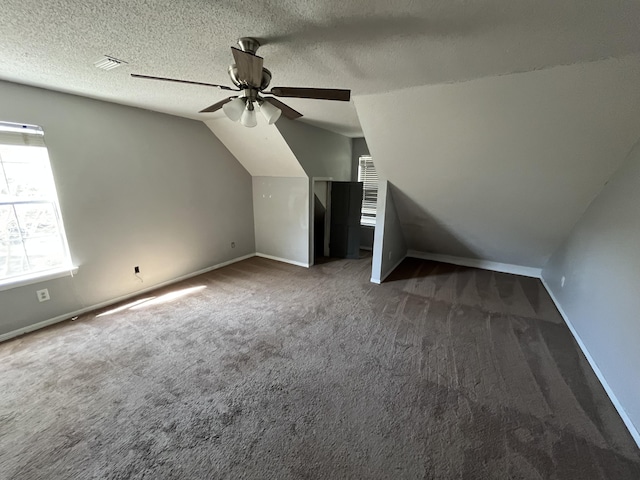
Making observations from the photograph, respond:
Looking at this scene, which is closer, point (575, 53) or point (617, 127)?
point (575, 53)

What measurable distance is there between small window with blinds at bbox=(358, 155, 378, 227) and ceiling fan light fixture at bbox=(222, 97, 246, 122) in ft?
13.0

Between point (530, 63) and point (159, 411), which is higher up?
point (530, 63)

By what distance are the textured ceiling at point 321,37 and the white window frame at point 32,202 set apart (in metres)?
0.48

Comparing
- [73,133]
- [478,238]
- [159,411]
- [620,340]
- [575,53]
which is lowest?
[159,411]

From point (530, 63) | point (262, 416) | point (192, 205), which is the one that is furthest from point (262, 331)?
point (530, 63)

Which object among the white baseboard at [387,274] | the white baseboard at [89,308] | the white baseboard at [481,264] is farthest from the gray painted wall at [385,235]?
the white baseboard at [89,308]

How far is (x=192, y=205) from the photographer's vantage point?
3951 mm

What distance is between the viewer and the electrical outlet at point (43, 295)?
2.66 metres

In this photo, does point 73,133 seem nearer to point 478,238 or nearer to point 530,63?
point 530,63

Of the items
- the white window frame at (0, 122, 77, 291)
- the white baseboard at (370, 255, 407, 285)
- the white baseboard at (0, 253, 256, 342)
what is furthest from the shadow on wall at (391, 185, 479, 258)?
the white window frame at (0, 122, 77, 291)

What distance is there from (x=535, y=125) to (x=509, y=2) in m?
1.46

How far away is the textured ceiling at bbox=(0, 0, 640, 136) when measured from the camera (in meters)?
1.24

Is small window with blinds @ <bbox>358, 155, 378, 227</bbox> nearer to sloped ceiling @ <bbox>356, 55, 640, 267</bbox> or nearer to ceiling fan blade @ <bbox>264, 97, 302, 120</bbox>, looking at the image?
sloped ceiling @ <bbox>356, 55, 640, 267</bbox>

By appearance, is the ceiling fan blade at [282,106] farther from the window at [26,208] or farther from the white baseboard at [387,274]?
the white baseboard at [387,274]
